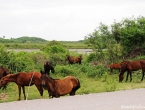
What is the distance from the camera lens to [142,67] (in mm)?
20547

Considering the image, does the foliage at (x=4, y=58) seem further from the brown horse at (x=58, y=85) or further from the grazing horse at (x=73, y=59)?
the brown horse at (x=58, y=85)

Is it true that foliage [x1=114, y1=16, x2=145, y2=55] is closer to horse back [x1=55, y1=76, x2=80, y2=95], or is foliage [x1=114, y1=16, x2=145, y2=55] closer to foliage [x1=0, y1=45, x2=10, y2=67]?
foliage [x1=0, y1=45, x2=10, y2=67]

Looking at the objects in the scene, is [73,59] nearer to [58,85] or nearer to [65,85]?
[65,85]

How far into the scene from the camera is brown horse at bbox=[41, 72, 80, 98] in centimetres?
1247

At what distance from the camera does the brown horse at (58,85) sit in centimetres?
1247

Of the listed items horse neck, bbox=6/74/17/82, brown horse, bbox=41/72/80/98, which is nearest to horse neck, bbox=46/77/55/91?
brown horse, bbox=41/72/80/98

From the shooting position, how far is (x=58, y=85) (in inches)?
499

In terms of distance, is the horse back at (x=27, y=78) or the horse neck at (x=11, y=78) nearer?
the horse neck at (x=11, y=78)

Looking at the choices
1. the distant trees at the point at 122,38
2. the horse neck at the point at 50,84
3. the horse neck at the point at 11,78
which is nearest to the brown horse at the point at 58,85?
the horse neck at the point at 50,84

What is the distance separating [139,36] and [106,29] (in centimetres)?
275

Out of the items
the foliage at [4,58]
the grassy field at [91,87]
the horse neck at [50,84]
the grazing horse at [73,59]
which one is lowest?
the grassy field at [91,87]

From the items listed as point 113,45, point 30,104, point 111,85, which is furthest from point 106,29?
point 30,104

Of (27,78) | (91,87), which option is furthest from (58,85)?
(91,87)

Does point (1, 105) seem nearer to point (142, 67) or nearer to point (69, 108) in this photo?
point (69, 108)
